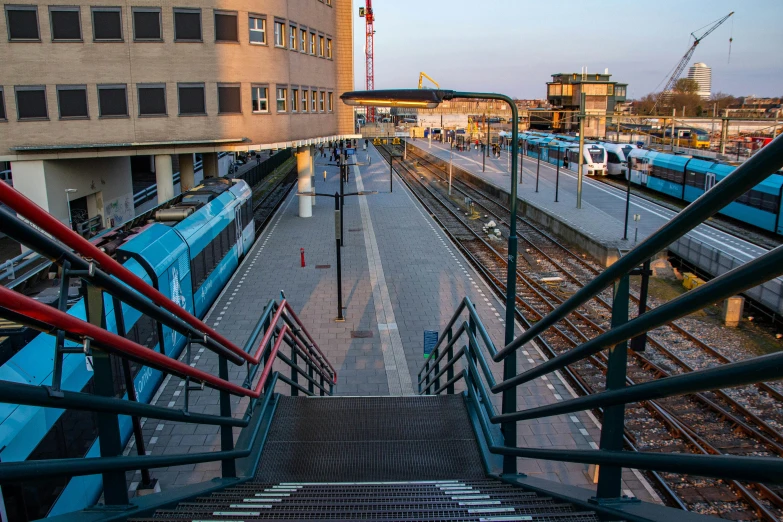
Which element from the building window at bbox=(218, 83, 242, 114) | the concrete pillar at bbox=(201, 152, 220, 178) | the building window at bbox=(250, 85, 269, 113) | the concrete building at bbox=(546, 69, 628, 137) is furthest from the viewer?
the concrete building at bbox=(546, 69, 628, 137)

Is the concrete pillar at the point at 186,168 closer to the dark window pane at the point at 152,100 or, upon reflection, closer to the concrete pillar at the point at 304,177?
the dark window pane at the point at 152,100

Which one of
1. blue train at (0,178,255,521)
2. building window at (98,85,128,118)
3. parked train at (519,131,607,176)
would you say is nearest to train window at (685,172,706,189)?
parked train at (519,131,607,176)

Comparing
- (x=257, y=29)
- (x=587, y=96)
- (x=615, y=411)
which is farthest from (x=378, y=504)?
(x=587, y=96)

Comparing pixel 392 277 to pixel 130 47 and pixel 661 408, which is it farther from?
pixel 130 47

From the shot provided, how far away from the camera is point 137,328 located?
1141cm

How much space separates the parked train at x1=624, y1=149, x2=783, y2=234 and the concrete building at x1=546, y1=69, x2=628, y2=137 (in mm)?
33219

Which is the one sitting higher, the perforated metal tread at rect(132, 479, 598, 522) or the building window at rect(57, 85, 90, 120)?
the building window at rect(57, 85, 90, 120)

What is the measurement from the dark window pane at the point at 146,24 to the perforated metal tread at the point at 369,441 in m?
22.0

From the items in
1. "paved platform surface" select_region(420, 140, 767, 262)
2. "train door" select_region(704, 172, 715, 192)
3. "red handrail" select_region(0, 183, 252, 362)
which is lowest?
"paved platform surface" select_region(420, 140, 767, 262)

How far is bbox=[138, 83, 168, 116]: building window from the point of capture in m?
25.5

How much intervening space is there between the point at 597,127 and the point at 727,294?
3106 inches

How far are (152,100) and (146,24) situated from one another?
2871 mm

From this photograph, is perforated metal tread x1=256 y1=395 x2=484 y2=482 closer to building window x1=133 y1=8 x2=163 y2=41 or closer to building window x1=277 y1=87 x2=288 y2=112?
building window x1=133 y1=8 x2=163 y2=41

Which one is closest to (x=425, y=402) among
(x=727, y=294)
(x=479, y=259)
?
(x=727, y=294)
